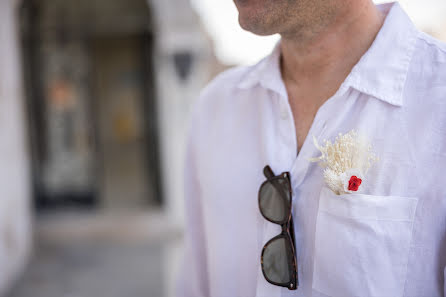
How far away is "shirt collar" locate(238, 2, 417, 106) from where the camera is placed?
0.93 m

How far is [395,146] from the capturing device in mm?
884

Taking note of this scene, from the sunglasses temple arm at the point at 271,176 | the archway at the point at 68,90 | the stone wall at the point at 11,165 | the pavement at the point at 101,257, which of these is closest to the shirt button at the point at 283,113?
the sunglasses temple arm at the point at 271,176

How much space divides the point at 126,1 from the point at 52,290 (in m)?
4.57

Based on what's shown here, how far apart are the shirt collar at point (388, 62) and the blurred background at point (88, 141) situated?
3618 millimetres

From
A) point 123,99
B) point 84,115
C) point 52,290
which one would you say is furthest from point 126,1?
point 52,290

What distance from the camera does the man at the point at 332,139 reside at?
2.80 ft

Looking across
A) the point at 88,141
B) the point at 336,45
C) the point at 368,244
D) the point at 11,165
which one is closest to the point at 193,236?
the point at 368,244

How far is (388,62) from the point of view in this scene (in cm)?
96

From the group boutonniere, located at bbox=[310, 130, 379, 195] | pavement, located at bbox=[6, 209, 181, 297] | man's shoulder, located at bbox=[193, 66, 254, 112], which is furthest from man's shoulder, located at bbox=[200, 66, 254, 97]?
pavement, located at bbox=[6, 209, 181, 297]

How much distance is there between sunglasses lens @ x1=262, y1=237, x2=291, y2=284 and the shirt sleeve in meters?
0.43

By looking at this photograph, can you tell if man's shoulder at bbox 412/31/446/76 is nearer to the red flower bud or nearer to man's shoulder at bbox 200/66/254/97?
the red flower bud

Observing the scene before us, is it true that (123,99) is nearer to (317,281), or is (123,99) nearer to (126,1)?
(126,1)

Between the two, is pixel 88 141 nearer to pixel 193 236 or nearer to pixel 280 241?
pixel 193 236

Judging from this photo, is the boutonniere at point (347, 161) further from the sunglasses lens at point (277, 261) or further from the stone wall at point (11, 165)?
the stone wall at point (11, 165)
